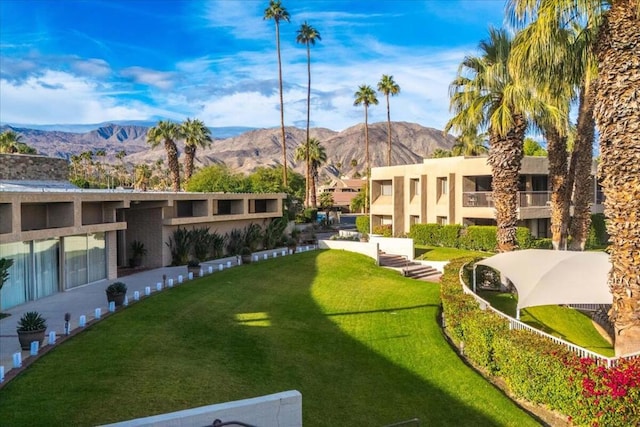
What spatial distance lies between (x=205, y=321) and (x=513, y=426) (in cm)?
981

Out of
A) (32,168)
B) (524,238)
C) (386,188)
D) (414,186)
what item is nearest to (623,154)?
(524,238)

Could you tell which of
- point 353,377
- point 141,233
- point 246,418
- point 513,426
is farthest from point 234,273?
point 246,418

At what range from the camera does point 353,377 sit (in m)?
12.9

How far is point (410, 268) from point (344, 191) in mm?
87517

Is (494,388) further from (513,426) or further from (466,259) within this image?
(466,259)

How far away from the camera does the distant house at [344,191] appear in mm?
103062

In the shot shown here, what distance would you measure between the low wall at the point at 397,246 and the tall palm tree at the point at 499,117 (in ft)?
31.0

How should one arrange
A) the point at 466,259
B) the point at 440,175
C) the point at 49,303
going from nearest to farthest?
the point at 49,303, the point at 466,259, the point at 440,175

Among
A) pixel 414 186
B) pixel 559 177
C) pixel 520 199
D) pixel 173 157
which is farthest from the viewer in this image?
pixel 173 157

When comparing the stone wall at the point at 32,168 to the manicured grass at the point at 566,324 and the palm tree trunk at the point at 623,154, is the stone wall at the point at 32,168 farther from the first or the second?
the palm tree trunk at the point at 623,154

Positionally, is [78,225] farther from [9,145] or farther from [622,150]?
[9,145]

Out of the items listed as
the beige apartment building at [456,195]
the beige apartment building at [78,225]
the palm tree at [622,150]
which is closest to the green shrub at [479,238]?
the beige apartment building at [456,195]

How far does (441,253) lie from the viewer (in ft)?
112

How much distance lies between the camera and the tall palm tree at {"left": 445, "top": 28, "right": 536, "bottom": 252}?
21.8m
